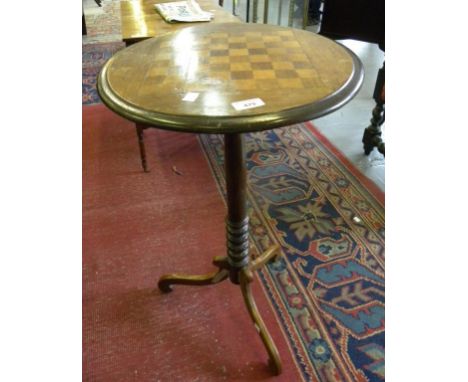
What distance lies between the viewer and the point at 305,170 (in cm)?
212

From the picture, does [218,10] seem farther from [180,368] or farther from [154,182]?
[180,368]

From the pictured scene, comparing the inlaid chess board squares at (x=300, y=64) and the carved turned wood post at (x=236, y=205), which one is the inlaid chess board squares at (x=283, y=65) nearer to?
the inlaid chess board squares at (x=300, y=64)

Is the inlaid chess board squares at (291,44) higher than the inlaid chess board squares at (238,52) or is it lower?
higher

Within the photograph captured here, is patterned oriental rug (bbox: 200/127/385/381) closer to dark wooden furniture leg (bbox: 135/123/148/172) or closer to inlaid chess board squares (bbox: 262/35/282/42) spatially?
dark wooden furniture leg (bbox: 135/123/148/172)

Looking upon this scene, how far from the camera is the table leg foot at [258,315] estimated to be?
1153 millimetres

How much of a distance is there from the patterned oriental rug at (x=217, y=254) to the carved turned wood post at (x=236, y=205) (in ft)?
0.78

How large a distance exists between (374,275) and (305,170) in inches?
30.8

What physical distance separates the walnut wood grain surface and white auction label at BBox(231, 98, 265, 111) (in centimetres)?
138

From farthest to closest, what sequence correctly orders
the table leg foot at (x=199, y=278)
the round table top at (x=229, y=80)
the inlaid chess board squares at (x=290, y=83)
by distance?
1. the table leg foot at (x=199, y=278)
2. the inlaid chess board squares at (x=290, y=83)
3. the round table top at (x=229, y=80)

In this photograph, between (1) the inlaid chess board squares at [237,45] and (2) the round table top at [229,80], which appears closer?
(2) the round table top at [229,80]

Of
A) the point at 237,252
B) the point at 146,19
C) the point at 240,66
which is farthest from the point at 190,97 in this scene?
the point at 146,19

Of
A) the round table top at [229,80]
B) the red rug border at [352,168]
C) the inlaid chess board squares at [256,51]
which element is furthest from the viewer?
the red rug border at [352,168]

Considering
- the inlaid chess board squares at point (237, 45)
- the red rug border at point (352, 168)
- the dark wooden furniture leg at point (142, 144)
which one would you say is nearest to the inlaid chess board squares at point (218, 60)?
the inlaid chess board squares at point (237, 45)

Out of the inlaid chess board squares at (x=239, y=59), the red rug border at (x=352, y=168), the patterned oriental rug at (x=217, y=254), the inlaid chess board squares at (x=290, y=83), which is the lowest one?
the patterned oriental rug at (x=217, y=254)
